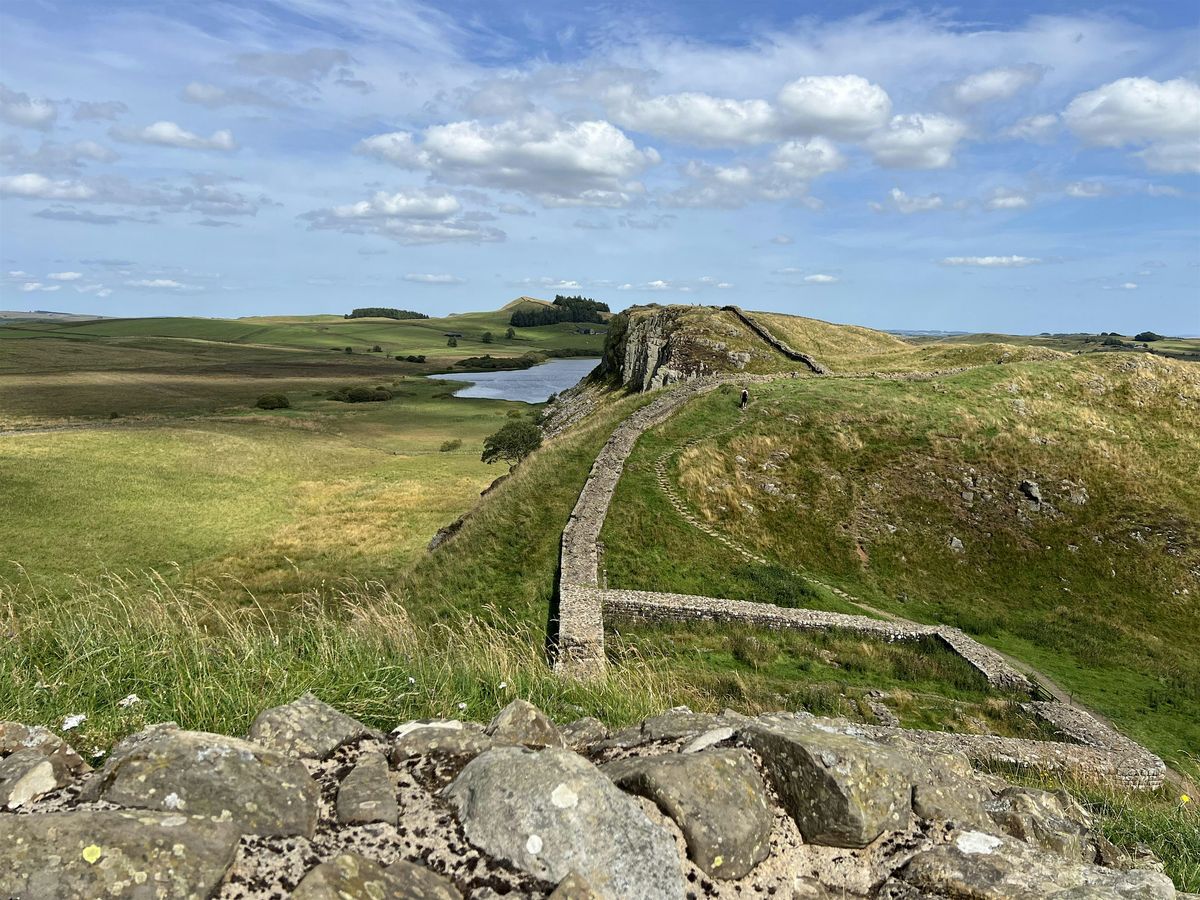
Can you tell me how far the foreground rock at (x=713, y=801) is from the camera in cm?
385

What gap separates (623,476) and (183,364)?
545 feet

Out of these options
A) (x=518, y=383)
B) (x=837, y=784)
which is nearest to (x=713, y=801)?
(x=837, y=784)

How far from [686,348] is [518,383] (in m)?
106

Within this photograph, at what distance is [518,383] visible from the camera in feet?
534

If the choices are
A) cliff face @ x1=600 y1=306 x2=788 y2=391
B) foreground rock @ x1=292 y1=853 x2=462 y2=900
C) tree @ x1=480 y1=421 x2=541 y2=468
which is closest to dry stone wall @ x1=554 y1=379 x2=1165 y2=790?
foreground rock @ x1=292 y1=853 x2=462 y2=900

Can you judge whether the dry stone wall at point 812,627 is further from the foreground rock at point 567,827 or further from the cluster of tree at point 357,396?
the cluster of tree at point 357,396

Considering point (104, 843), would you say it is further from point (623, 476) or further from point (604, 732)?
point (623, 476)

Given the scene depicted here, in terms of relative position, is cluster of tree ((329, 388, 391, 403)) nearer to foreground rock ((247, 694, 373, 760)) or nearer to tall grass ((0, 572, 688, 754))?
tall grass ((0, 572, 688, 754))

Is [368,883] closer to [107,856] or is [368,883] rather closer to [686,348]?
[107,856]

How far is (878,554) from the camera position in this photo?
28.2 m

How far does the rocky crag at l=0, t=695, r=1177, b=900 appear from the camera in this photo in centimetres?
310

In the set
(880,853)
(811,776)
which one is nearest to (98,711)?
(811,776)

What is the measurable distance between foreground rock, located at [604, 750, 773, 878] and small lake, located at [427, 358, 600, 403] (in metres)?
121

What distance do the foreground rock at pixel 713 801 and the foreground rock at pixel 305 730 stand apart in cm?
185
